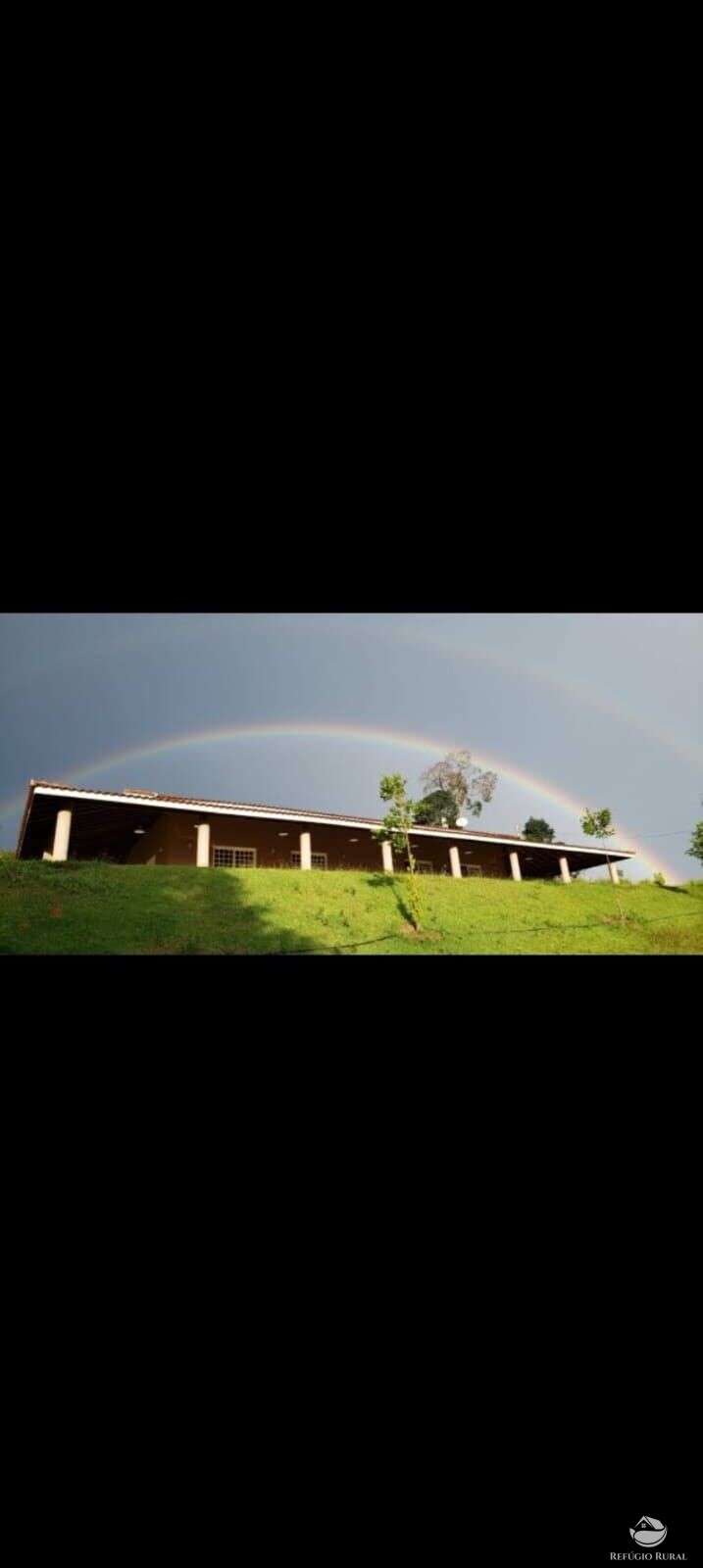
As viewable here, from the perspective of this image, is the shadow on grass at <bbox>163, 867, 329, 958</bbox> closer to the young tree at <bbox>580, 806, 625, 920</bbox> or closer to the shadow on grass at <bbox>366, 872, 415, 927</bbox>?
the shadow on grass at <bbox>366, 872, 415, 927</bbox>

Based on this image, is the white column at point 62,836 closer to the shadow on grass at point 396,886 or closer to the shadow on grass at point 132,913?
the shadow on grass at point 132,913

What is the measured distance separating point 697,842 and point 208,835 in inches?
424

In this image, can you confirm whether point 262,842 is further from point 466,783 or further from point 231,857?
point 466,783

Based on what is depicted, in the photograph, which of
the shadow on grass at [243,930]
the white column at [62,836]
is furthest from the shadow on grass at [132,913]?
the white column at [62,836]

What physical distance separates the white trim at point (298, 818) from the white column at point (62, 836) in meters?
0.38

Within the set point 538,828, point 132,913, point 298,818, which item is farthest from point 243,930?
point 538,828
